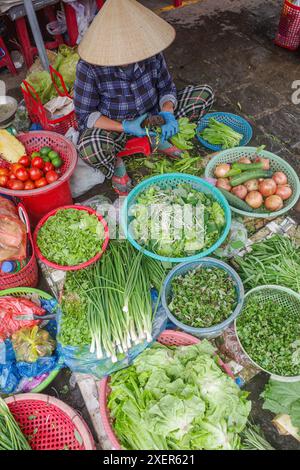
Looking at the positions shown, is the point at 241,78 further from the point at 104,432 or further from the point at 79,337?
the point at 104,432

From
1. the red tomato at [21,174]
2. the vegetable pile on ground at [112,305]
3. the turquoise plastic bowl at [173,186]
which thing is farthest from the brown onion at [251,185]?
the red tomato at [21,174]

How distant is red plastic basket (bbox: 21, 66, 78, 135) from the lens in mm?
3781

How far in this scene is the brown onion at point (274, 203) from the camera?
3.20m

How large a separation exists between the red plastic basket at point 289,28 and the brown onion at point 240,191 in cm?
310

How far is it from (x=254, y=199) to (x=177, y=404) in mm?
1816

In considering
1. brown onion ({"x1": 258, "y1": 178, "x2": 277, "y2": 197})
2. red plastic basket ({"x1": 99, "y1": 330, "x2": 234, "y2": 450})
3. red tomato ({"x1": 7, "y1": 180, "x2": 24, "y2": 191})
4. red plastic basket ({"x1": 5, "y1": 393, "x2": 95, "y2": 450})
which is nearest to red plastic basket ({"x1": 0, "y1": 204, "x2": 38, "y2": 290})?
red tomato ({"x1": 7, "y1": 180, "x2": 24, "y2": 191})

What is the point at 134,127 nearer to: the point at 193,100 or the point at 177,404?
the point at 193,100

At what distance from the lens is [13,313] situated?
2.79m

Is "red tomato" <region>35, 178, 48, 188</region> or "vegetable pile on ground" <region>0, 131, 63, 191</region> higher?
"vegetable pile on ground" <region>0, 131, 63, 191</region>

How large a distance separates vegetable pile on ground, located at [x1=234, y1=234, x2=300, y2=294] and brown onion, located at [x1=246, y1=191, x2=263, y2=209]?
1.02 ft

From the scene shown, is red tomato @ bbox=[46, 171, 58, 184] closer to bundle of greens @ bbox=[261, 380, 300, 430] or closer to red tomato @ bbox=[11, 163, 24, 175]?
red tomato @ bbox=[11, 163, 24, 175]

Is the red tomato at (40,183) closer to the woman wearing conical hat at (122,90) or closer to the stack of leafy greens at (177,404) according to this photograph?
the woman wearing conical hat at (122,90)

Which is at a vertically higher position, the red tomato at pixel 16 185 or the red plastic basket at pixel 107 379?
the red tomato at pixel 16 185
